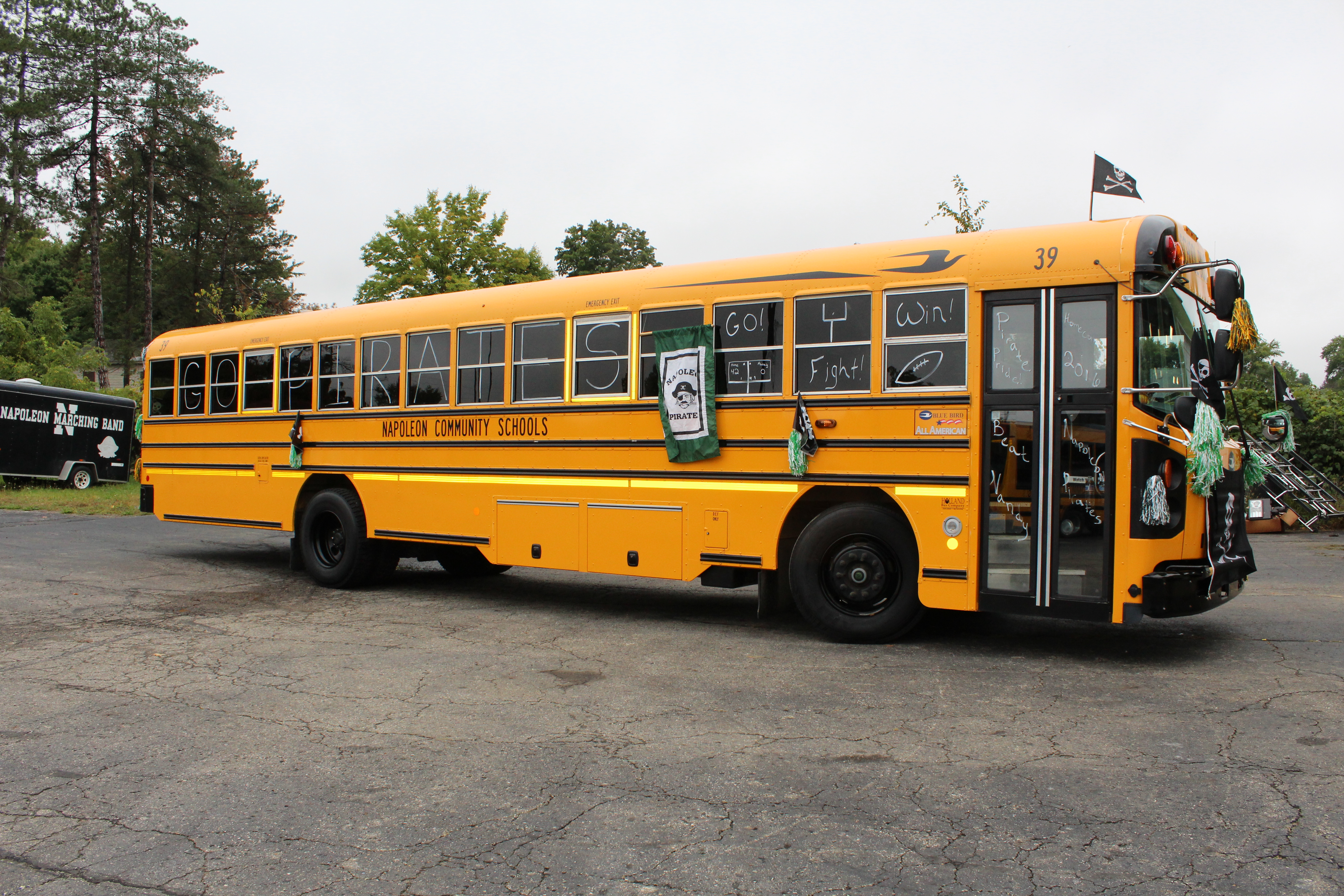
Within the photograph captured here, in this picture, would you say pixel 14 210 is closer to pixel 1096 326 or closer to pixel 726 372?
pixel 726 372

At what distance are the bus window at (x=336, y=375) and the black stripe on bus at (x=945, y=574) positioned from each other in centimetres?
636

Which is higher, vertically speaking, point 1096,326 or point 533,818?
point 1096,326

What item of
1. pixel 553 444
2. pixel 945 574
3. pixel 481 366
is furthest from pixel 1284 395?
pixel 481 366

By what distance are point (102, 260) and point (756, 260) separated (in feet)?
166

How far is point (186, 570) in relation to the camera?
11.8m

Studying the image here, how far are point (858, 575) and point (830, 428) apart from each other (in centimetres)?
110

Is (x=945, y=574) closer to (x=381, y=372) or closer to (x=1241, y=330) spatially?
(x=1241, y=330)

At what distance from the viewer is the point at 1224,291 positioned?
5871 mm

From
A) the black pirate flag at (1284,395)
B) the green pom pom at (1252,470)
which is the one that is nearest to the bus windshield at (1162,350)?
the black pirate flag at (1284,395)

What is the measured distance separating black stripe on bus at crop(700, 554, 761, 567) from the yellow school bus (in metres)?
0.02

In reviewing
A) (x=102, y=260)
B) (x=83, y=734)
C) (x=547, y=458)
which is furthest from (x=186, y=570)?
(x=102, y=260)

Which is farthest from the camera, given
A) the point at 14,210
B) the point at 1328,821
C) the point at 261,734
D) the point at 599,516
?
the point at 14,210

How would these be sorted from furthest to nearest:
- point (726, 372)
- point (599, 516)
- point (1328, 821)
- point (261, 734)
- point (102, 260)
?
point (102, 260) < point (599, 516) < point (726, 372) < point (261, 734) < point (1328, 821)

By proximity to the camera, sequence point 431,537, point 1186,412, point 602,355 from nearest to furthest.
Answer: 1. point 1186,412
2. point 602,355
3. point 431,537
